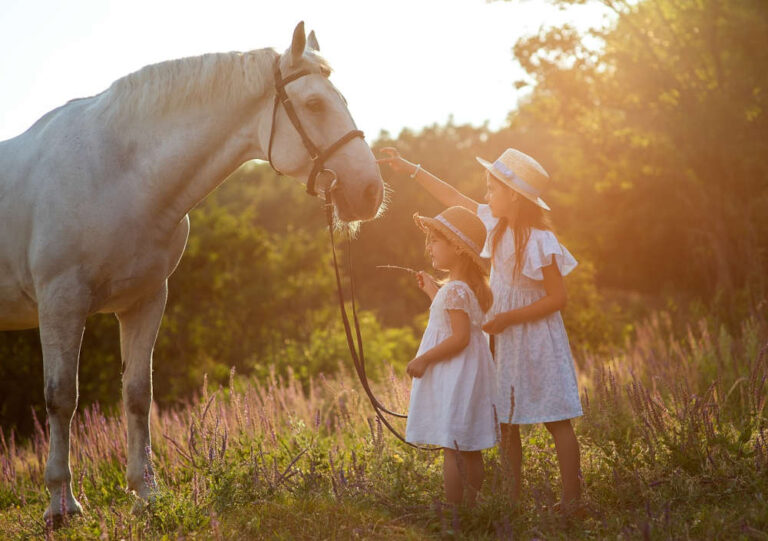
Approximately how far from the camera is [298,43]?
12.6 ft

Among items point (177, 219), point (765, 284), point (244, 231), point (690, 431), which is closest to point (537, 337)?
point (690, 431)

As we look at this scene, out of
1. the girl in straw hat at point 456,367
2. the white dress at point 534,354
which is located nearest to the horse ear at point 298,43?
the girl in straw hat at point 456,367

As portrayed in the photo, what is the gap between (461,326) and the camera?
3.54 m

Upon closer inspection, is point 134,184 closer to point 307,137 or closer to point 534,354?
point 307,137

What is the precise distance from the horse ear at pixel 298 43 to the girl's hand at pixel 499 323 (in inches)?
71.7

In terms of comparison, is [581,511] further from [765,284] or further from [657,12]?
[657,12]

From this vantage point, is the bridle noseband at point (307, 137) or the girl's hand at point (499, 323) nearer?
the girl's hand at point (499, 323)

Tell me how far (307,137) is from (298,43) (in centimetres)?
52

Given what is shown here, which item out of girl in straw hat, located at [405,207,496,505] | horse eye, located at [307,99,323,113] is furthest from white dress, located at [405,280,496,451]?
horse eye, located at [307,99,323,113]

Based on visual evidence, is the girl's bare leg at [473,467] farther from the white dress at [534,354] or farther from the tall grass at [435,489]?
the white dress at [534,354]

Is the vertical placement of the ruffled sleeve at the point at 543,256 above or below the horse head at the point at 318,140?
below

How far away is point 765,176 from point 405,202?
60.1 feet

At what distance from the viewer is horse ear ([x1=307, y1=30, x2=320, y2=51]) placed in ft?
14.2

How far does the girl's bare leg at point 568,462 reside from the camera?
3.56 m
